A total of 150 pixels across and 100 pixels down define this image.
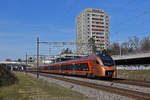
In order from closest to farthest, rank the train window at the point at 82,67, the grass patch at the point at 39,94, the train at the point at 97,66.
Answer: the grass patch at the point at 39,94 < the train at the point at 97,66 < the train window at the point at 82,67

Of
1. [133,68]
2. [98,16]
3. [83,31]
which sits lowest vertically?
[133,68]

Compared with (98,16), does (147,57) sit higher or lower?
lower

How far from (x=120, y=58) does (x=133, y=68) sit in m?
4.26

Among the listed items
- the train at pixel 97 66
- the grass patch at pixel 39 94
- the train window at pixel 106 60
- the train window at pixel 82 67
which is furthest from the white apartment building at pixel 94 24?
the grass patch at pixel 39 94

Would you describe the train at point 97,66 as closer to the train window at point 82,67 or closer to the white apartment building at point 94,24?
the train window at point 82,67

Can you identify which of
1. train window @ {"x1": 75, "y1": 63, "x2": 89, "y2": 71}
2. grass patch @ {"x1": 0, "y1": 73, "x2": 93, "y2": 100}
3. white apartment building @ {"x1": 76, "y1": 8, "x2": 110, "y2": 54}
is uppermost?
white apartment building @ {"x1": 76, "y1": 8, "x2": 110, "y2": 54}

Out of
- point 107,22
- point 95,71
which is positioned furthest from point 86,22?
point 95,71

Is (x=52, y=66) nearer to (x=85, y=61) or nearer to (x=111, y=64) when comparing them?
(x=85, y=61)

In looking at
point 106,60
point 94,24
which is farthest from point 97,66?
point 94,24

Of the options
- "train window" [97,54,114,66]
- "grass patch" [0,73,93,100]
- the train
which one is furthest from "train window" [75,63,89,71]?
"grass patch" [0,73,93,100]

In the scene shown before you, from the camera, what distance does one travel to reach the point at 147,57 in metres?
40.6

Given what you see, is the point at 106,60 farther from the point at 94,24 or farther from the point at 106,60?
the point at 94,24

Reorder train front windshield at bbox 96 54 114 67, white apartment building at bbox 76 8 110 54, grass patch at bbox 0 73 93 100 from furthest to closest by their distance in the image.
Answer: white apartment building at bbox 76 8 110 54, train front windshield at bbox 96 54 114 67, grass patch at bbox 0 73 93 100

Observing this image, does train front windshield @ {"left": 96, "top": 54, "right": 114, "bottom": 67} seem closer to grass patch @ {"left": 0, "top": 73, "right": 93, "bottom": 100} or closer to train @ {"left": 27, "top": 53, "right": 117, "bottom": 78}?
train @ {"left": 27, "top": 53, "right": 117, "bottom": 78}
